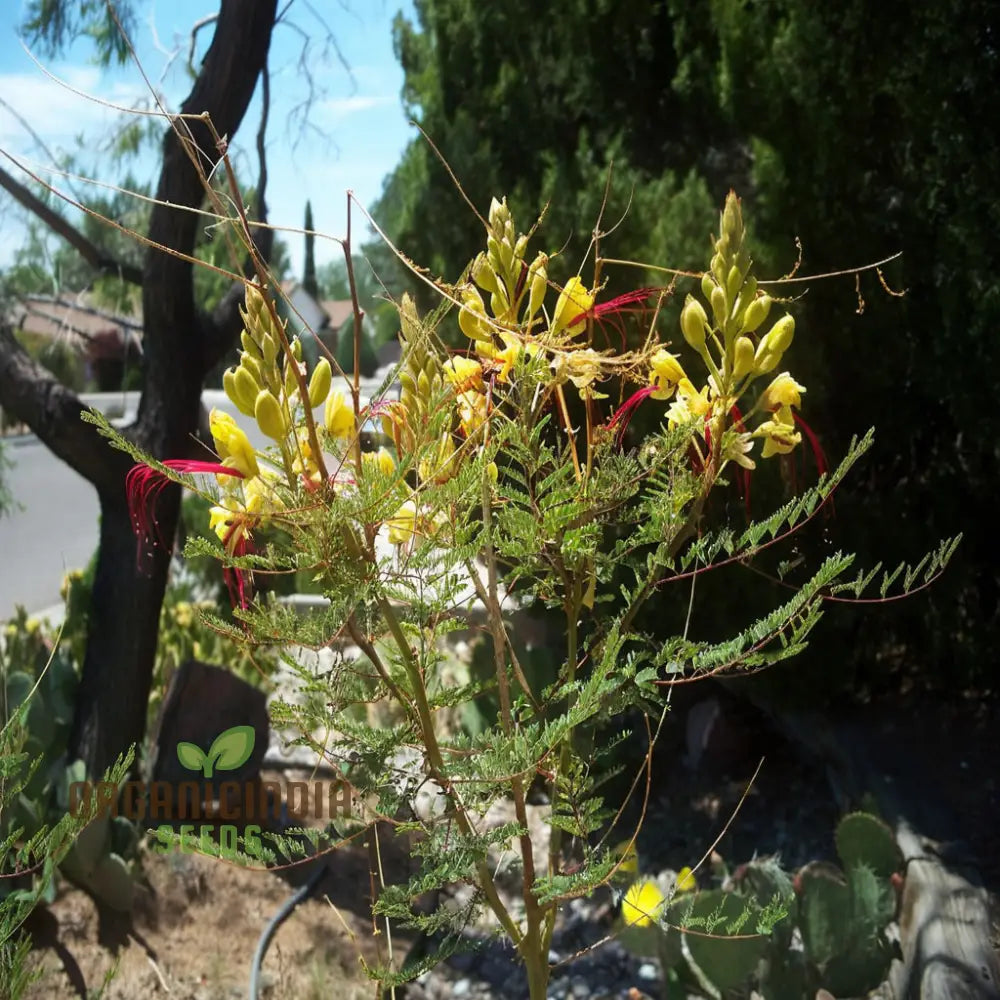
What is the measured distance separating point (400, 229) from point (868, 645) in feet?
6.94

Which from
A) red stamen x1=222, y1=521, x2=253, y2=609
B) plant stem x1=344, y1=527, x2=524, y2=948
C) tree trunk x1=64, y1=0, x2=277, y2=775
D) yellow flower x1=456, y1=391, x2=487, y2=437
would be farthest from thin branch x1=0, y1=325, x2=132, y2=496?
plant stem x1=344, y1=527, x2=524, y2=948

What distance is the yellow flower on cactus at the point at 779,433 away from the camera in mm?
875

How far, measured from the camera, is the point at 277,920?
2457 mm

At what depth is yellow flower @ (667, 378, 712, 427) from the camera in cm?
90

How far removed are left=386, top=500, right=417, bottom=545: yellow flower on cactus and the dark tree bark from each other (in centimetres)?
194

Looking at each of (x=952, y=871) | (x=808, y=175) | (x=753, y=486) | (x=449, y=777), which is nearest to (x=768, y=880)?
(x=952, y=871)

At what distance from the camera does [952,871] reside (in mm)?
2186

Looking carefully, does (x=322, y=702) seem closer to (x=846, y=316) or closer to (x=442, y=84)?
(x=846, y=316)

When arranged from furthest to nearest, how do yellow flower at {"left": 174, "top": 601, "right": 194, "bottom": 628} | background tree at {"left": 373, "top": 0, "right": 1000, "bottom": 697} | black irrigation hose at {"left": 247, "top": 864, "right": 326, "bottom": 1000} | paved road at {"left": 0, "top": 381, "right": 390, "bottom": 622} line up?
1. paved road at {"left": 0, "top": 381, "right": 390, "bottom": 622}
2. yellow flower at {"left": 174, "top": 601, "right": 194, "bottom": 628}
3. background tree at {"left": 373, "top": 0, "right": 1000, "bottom": 697}
4. black irrigation hose at {"left": 247, "top": 864, "right": 326, "bottom": 1000}

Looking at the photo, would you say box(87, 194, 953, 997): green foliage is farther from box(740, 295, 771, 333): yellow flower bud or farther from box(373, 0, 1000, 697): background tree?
box(373, 0, 1000, 697): background tree

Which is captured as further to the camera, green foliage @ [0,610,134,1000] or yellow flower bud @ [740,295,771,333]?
green foliage @ [0,610,134,1000]

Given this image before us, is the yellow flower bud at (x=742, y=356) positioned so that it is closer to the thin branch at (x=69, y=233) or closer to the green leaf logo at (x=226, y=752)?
the green leaf logo at (x=226, y=752)

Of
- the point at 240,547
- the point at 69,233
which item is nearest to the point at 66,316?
the point at 69,233

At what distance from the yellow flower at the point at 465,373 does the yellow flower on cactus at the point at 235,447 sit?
183mm
